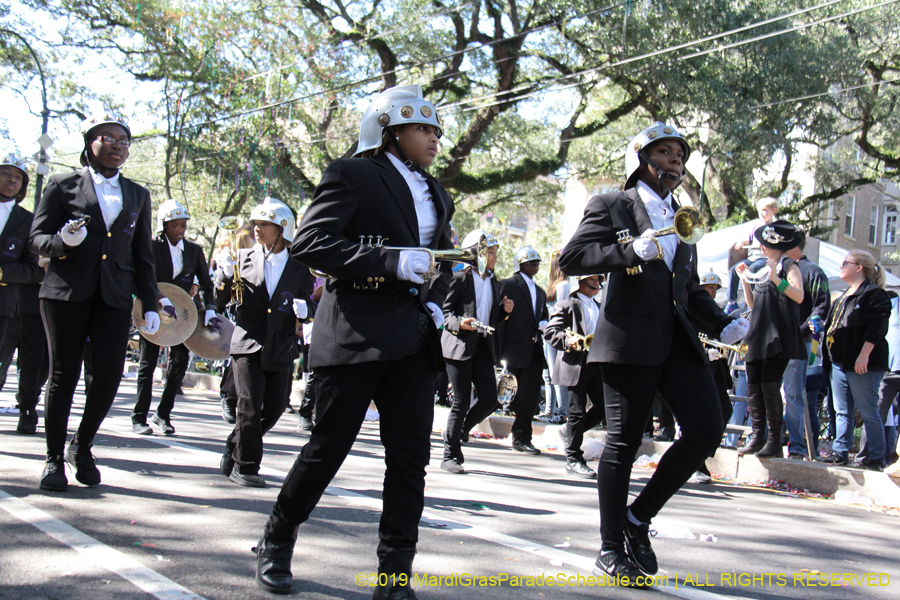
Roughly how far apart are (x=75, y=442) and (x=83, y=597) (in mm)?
2345

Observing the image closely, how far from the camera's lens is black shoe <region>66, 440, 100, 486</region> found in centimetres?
510

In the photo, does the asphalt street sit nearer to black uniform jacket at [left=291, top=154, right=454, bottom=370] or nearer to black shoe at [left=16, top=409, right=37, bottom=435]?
black shoe at [left=16, top=409, right=37, bottom=435]

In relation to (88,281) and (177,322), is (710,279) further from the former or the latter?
(88,281)

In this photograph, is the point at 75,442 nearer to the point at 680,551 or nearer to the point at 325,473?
the point at 325,473

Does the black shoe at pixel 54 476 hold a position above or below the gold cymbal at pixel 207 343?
below

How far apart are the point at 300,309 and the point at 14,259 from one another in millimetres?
2592

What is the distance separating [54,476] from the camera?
16.0ft

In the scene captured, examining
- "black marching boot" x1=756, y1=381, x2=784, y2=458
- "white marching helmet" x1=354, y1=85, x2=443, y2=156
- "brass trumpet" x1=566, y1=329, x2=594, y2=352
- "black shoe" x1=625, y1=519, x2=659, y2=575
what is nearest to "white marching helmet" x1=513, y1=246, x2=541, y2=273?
"brass trumpet" x1=566, y1=329, x2=594, y2=352

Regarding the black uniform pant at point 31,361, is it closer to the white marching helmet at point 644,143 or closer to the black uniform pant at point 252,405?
the black uniform pant at point 252,405

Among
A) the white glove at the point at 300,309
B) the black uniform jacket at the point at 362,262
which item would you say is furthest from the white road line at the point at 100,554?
the white glove at the point at 300,309

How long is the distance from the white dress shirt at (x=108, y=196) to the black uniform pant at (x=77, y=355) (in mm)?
527

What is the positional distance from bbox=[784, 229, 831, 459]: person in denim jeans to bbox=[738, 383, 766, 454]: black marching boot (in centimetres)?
30

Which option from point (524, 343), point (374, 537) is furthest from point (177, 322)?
Result: point (374, 537)

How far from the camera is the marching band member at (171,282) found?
8375 mm
